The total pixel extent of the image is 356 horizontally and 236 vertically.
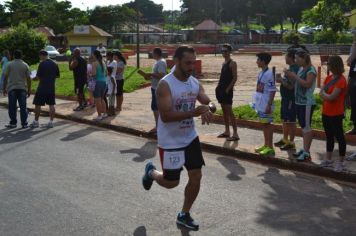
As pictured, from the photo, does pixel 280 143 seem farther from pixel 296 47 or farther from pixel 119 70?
pixel 119 70

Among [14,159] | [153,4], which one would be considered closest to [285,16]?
[153,4]

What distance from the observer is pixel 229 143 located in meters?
9.96

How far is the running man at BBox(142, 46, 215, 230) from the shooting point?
5.30 metres

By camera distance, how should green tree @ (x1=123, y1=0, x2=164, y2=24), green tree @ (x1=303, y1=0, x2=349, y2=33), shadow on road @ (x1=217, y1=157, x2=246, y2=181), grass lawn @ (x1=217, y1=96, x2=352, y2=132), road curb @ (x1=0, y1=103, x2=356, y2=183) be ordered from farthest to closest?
green tree @ (x1=123, y1=0, x2=164, y2=24) → green tree @ (x1=303, y1=0, x2=349, y2=33) → grass lawn @ (x1=217, y1=96, x2=352, y2=132) → shadow on road @ (x1=217, y1=157, x2=246, y2=181) → road curb @ (x1=0, y1=103, x2=356, y2=183)

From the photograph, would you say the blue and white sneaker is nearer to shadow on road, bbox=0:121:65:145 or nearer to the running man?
the running man

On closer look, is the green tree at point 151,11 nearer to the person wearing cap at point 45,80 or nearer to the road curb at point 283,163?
the person wearing cap at point 45,80

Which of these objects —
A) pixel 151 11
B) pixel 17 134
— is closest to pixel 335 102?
pixel 17 134

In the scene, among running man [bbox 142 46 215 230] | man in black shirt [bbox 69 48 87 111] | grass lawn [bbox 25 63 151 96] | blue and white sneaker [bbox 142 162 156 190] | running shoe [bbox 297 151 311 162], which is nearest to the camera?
running man [bbox 142 46 215 230]

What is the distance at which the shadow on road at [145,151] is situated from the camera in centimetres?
921

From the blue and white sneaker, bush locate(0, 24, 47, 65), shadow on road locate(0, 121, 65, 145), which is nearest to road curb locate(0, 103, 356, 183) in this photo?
shadow on road locate(0, 121, 65, 145)

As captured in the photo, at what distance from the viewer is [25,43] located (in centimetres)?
3447

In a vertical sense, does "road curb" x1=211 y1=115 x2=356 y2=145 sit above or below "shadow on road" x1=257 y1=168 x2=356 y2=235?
above

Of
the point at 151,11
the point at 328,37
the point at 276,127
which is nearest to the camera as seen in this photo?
the point at 276,127

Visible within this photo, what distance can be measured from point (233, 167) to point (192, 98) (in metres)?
3.30
